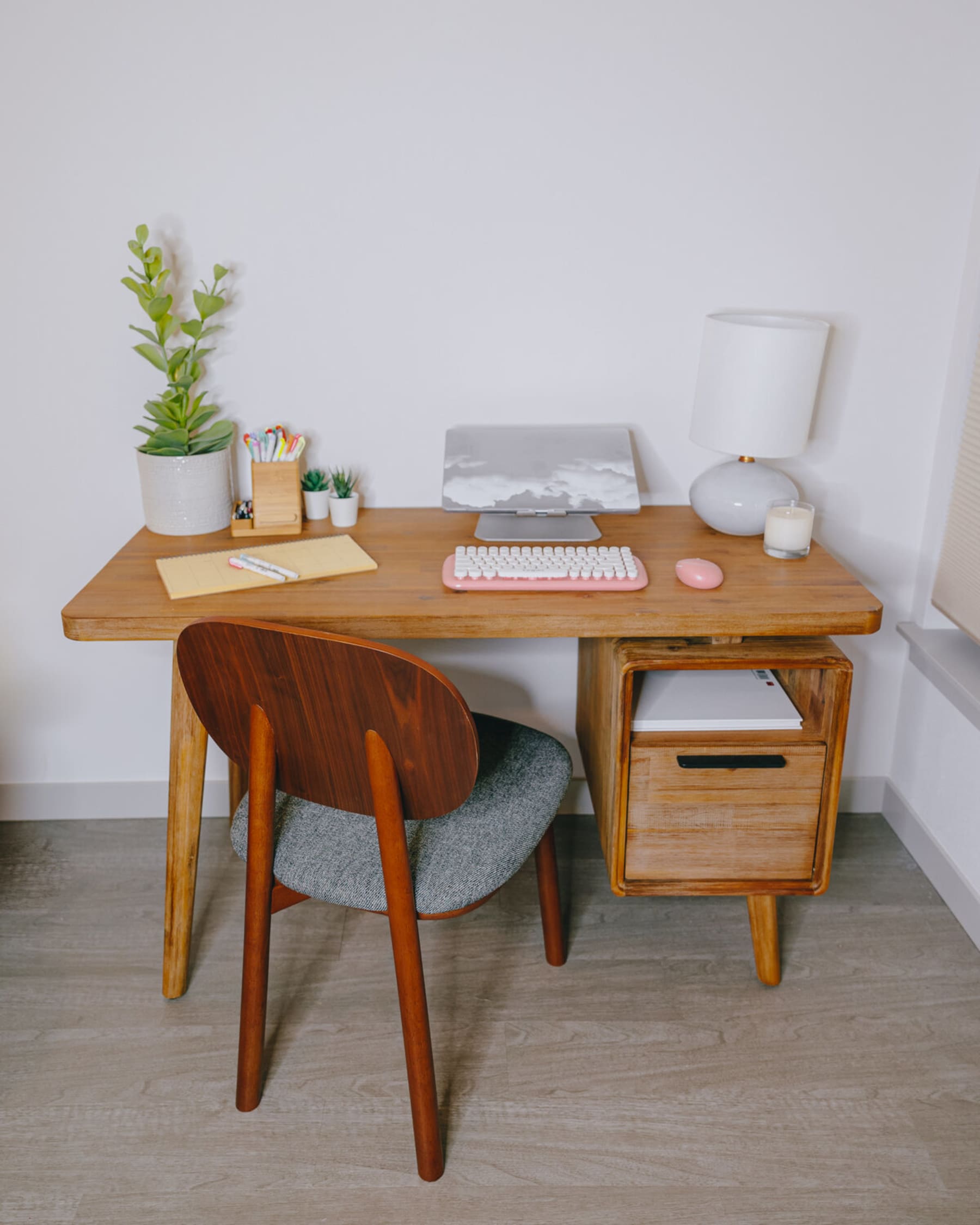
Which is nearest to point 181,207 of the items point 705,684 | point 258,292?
point 258,292

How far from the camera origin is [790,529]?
164cm

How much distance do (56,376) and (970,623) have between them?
1.80 m

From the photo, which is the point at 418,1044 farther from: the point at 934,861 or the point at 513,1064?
the point at 934,861

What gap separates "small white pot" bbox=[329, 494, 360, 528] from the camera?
183 cm

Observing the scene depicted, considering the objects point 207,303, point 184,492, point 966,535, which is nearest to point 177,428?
point 184,492

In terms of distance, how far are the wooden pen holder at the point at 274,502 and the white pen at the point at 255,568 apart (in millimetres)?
192

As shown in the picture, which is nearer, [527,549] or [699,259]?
[527,549]

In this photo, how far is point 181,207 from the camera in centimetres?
178

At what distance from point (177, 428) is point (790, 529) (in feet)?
3.59

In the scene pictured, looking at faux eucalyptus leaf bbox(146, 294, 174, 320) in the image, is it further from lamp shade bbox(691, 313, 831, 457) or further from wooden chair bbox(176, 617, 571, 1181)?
lamp shade bbox(691, 313, 831, 457)

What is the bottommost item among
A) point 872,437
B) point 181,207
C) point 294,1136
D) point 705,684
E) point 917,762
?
point 294,1136

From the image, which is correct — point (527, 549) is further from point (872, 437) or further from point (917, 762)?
point (917, 762)

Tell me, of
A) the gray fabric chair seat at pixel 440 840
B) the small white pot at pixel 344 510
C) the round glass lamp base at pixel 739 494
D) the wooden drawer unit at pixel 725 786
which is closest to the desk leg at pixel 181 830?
the gray fabric chair seat at pixel 440 840

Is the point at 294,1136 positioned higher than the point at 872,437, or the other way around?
the point at 872,437
